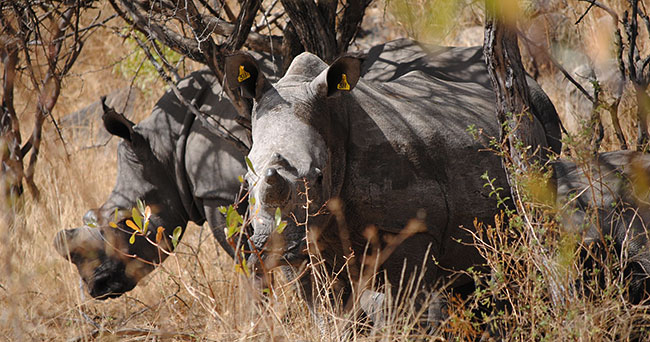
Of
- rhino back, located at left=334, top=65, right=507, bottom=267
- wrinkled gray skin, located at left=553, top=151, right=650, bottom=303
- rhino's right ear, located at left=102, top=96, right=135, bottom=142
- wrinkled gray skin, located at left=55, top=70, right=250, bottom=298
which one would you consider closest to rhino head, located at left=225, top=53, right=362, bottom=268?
rhino back, located at left=334, top=65, right=507, bottom=267

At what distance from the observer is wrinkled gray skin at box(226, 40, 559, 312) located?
343cm

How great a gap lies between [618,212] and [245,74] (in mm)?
1788

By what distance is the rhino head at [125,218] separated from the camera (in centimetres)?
509

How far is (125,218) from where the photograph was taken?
5.07 metres

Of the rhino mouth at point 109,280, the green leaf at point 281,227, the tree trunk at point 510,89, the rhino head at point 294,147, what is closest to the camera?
the green leaf at point 281,227

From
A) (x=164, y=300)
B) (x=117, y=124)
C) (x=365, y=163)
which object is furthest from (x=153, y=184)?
(x=365, y=163)

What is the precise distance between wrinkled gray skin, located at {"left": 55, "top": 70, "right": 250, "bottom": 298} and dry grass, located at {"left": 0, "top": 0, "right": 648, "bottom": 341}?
0.15 meters

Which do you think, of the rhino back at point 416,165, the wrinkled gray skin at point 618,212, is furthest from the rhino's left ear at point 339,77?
the wrinkled gray skin at point 618,212

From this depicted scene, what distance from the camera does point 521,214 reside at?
3498mm

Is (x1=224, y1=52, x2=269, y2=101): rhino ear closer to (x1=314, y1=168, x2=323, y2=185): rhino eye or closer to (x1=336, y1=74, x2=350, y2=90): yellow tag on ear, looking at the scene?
(x1=336, y1=74, x2=350, y2=90): yellow tag on ear

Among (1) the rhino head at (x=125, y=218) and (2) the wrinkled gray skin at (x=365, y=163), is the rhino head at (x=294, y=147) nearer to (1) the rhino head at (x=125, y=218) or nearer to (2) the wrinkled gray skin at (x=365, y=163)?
(2) the wrinkled gray skin at (x=365, y=163)

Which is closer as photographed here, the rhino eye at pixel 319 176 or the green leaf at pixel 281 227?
the green leaf at pixel 281 227

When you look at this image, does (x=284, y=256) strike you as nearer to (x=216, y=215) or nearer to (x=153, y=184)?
(x=216, y=215)

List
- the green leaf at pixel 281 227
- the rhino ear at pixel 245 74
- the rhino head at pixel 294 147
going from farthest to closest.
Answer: the rhino ear at pixel 245 74
the rhino head at pixel 294 147
the green leaf at pixel 281 227
